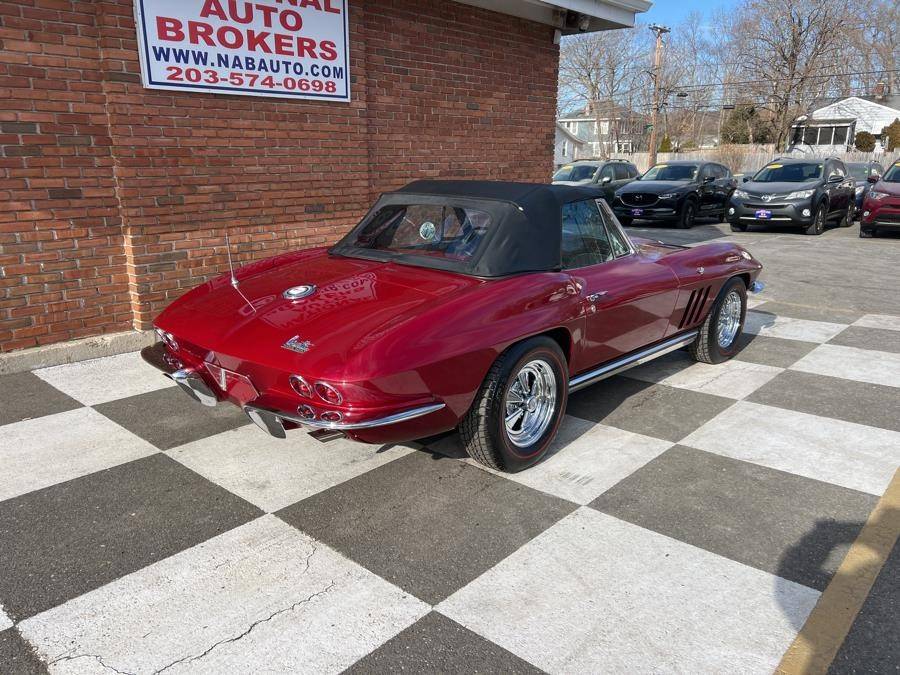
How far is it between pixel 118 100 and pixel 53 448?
116 inches

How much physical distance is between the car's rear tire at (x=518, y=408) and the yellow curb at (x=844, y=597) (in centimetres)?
149

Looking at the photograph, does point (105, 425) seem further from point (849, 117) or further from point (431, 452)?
point (849, 117)

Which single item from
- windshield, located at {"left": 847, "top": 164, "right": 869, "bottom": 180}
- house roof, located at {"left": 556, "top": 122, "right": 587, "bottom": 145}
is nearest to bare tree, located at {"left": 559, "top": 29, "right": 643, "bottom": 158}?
house roof, located at {"left": 556, "top": 122, "right": 587, "bottom": 145}

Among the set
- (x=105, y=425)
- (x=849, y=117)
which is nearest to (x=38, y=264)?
(x=105, y=425)

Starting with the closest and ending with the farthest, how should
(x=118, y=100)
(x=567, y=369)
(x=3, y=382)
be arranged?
(x=567, y=369) → (x=3, y=382) → (x=118, y=100)

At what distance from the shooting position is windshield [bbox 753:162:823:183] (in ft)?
48.3

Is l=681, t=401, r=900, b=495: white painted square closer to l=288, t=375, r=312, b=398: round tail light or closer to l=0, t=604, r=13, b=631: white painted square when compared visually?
l=288, t=375, r=312, b=398: round tail light

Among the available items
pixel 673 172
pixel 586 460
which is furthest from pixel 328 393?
pixel 673 172

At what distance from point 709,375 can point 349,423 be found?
3.44m

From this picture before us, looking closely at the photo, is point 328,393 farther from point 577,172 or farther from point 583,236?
point 577,172

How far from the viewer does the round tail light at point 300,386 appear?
9.59 ft

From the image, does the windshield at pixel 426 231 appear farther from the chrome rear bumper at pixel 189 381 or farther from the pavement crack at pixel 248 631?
the pavement crack at pixel 248 631

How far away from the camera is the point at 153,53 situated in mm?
5469

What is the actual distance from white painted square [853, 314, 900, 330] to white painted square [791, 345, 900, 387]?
1034 millimetres
